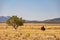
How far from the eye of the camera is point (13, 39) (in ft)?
78.7

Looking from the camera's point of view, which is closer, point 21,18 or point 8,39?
point 8,39

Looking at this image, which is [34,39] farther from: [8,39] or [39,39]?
[8,39]

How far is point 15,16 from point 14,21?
6.25 feet

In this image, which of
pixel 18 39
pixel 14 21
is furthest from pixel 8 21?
pixel 18 39

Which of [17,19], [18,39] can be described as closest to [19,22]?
[17,19]

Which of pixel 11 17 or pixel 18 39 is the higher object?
pixel 11 17

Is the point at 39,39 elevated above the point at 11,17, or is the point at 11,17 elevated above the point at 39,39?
the point at 11,17

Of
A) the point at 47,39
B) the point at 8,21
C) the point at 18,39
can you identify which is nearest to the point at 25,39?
the point at 18,39

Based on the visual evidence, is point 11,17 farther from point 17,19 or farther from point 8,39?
point 8,39

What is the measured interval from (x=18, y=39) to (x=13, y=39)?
0.64 meters

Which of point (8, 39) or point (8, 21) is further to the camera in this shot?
point (8, 21)

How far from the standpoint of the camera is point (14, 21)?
2122 inches

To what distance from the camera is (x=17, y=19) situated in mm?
54562

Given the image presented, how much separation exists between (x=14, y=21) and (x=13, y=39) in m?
30.0
